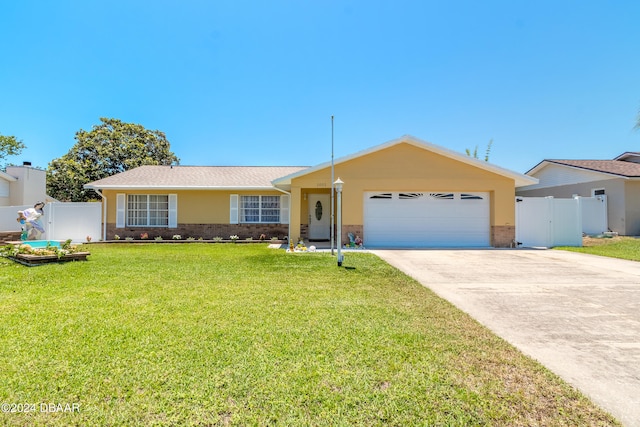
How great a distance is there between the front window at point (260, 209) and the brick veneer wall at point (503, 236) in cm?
992

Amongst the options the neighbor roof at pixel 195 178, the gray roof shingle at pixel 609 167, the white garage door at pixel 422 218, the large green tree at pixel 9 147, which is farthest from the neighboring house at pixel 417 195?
the large green tree at pixel 9 147

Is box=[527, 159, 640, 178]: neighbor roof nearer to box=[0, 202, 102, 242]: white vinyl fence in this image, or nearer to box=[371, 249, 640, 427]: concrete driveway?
box=[371, 249, 640, 427]: concrete driveway

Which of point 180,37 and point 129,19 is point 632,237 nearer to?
point 180,37

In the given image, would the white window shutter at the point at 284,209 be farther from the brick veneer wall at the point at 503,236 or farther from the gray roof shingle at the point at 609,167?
the gray roof shingle at the point at 609,167

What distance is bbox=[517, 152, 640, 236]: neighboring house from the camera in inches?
614

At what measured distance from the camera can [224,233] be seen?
1554 centimetres

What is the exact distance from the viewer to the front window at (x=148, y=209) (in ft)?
51.3

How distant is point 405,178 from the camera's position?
42.0 feet

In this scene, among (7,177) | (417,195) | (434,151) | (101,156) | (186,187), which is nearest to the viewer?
(434,151)

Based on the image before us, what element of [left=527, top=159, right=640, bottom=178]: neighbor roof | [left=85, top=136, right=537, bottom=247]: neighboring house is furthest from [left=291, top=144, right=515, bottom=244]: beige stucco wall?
[left=527, top=159, right=640, bottom=178]: neighbor roof

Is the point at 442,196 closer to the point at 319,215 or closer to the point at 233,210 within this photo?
the point at 319,215

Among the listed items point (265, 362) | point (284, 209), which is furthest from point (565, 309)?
point (284, 209)

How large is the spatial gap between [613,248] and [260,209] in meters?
15.3

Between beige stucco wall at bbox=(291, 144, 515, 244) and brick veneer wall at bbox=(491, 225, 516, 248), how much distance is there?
170mm
